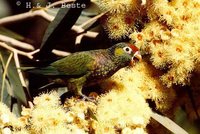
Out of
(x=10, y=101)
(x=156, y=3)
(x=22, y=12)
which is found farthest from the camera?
(x=22, y=12)

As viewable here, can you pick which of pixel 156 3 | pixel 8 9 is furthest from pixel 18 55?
pixel 156 3

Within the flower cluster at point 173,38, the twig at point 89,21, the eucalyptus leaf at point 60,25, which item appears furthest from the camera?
the twig at point 89,21

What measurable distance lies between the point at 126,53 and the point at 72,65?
7.3 inches

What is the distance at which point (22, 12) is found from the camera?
2.65 meters

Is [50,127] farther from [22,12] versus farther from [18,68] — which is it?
[22,12]

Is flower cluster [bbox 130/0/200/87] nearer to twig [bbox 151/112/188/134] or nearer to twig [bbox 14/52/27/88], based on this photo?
twig [bbox 151/112/188/134]

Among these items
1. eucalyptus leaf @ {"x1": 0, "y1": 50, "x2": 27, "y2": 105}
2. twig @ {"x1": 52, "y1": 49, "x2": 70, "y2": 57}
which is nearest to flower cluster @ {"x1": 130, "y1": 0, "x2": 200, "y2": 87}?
twig @ {"x1": 52, "y1": 49, "x2": 70, "y2": 57}

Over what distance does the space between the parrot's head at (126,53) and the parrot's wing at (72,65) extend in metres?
0.10

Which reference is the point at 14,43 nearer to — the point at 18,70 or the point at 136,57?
the point at 18,70

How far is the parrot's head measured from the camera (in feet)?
7.03

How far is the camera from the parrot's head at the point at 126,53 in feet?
7.03

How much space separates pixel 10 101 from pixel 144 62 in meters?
0.49

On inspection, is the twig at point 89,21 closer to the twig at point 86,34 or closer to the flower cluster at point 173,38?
the twig at point 86,34

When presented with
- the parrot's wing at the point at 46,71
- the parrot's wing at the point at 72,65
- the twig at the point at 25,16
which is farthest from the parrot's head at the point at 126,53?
the twig at the point at 25,16
